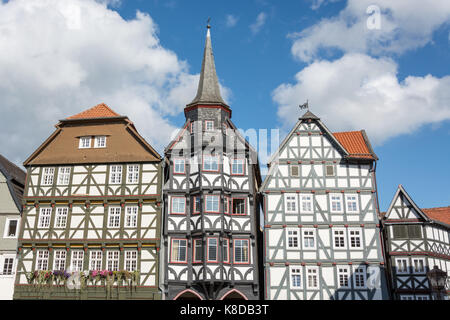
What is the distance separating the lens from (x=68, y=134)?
111 ft

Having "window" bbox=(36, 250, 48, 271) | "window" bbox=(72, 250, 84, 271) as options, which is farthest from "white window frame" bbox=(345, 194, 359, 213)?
"window" bbox=(36, 250, 48, 271)

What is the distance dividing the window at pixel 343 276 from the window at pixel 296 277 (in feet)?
8.38

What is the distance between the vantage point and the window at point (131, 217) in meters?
31.0


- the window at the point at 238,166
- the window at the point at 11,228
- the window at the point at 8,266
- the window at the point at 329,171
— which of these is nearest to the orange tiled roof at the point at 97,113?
the window at the point at 11,228

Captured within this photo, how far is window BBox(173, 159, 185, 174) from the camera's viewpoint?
32.3 meters

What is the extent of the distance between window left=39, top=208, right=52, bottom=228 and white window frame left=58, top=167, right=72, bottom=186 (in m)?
2.02

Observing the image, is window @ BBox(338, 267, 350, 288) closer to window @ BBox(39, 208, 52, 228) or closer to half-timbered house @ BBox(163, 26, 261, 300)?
half-timbered house @ BBox(163, 26, 261, 300)

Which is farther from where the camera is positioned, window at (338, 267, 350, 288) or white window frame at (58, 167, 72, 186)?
white window frame at (58, 167, 72, 186)

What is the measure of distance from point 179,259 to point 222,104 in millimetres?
11829

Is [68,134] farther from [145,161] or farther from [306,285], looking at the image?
[306,285]

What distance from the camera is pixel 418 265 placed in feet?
97.9

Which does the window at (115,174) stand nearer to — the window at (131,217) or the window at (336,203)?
the window at (131,217)

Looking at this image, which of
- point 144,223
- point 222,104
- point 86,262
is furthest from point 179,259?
point 222,104

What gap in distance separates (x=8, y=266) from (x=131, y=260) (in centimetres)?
848
